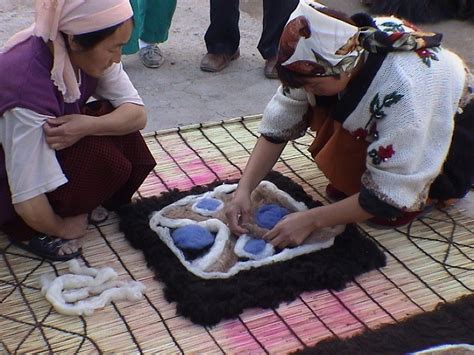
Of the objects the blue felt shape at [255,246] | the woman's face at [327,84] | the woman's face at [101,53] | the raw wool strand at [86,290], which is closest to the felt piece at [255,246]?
the blue felt shape at [255,246]

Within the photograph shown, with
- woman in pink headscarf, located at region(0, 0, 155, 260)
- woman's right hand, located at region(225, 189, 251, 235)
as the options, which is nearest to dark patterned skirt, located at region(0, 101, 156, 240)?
woman in pink headscarf, located at region(0, 0, 155, 260)

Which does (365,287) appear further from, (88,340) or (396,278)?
(88,340)

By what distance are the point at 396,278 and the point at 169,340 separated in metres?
0.52

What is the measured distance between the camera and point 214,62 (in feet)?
9.57

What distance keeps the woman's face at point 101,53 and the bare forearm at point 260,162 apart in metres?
0.42

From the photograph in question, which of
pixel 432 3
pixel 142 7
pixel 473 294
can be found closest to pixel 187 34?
pixel 142 7

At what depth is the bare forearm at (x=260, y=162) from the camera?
1.76 meters

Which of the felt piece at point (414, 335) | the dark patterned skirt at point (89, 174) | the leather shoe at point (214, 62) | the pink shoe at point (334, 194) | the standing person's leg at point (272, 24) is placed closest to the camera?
the felt piece at point (414, 335)

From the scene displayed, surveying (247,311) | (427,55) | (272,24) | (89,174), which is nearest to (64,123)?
(89,174)

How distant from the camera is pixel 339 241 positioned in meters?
1.68

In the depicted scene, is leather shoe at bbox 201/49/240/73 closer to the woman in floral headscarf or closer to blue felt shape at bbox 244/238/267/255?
the woman in floral headscarf

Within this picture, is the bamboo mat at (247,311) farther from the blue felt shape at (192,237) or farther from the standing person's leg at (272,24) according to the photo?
the standing person's leg at (272,24)

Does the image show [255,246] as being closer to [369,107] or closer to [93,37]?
[369,107]

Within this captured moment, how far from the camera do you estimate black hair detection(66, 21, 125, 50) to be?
4.81ft
